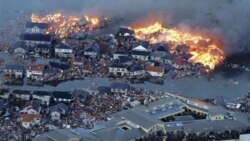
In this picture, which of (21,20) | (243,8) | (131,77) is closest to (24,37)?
(21,20)

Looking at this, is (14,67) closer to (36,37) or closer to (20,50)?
(20,50)

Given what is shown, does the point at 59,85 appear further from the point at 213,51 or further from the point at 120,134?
the point at 213,51

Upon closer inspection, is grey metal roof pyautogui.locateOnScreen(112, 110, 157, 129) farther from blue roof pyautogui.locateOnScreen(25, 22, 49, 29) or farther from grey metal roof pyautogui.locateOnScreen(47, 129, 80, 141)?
blue roof pyautogui.locateOnScreen(25, 22, 49, 29)

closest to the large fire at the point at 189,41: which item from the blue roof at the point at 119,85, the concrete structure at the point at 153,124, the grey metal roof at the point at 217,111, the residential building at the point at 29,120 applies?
the blue roof at the point at 119,85

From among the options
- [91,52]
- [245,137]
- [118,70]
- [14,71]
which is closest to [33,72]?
[14,71]

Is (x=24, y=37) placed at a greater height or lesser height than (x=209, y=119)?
greater

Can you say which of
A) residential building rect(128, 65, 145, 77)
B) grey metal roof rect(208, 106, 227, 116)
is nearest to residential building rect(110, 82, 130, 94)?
residential building rect(128, 65, 145, 77)
